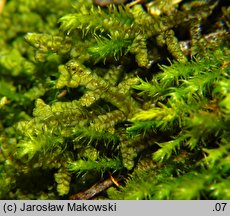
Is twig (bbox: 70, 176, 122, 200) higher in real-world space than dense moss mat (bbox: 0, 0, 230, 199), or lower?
lower

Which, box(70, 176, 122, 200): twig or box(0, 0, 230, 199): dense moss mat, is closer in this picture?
box(0, 0, 230, 199): dense moss mat

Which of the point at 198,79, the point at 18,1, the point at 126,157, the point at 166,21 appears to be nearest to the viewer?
the point at 198,79

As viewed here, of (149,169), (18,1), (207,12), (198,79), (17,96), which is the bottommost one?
(149,169)

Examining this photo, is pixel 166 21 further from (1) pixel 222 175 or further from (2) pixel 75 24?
(1) pixel 222 175

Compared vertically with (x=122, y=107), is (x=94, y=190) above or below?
below

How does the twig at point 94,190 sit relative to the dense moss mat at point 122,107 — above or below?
below

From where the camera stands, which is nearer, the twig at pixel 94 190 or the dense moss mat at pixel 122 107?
the dense moss mat at pixel 122 107
